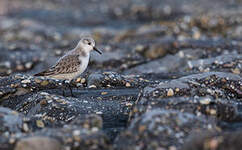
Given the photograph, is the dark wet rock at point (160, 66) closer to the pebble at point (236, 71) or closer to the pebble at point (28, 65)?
the pebble at point (236, 71)

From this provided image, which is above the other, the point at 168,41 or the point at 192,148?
the point at 168,41

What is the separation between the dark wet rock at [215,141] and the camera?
5469mm

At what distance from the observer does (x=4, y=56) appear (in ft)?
56.1

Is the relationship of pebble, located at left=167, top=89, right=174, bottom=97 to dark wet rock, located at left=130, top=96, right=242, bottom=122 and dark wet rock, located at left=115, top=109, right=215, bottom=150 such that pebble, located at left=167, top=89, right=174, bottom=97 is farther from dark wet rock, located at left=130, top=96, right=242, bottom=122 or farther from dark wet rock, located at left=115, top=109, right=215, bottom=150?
dark wet rock, located at left=115, top=109, right=215, bottom=150

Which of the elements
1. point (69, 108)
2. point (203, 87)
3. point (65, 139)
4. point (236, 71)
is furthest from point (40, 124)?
point (236, 71)

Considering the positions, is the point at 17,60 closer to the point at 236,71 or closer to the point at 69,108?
the point at 236,71

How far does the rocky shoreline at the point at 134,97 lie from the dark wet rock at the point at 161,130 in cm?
1

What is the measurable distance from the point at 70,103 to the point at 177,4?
2569 centimetres

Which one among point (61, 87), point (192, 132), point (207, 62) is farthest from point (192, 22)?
point (192, 132)

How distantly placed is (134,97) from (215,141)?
156 inches

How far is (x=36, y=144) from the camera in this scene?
591 centimetres

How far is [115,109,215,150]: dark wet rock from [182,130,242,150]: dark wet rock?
35cm

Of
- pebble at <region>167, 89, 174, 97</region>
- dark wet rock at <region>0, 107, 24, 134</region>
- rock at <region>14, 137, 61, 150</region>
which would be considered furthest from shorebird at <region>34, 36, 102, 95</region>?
rock at <region>14, 137, 61, 150</region>

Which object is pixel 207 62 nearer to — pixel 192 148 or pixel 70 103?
pixel 70 103
